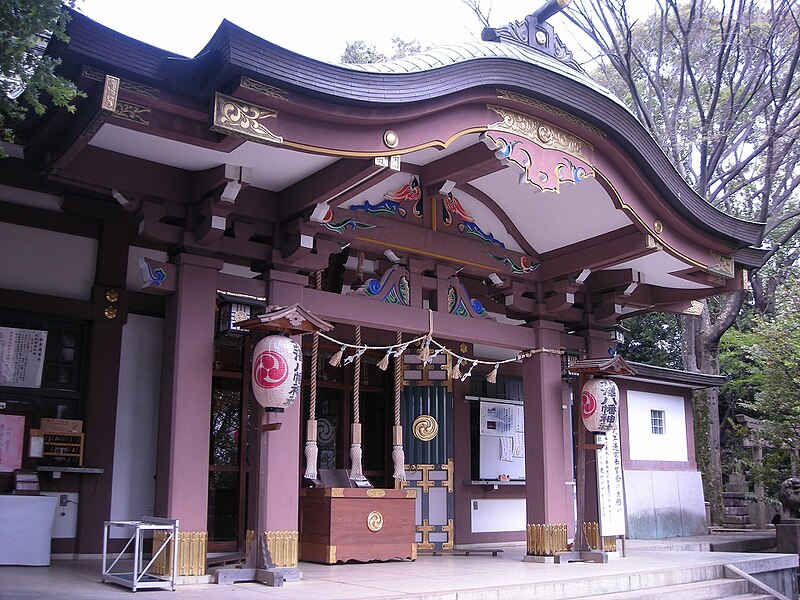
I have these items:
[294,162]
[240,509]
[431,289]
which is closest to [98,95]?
[294,162]

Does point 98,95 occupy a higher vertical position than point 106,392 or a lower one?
higher

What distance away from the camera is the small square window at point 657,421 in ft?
41.9

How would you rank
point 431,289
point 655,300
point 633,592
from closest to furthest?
point 633,592 → point 431,289 → point 655,300

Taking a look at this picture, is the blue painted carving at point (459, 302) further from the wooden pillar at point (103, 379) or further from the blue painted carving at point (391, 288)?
the wooden pillar at point (103, 379)

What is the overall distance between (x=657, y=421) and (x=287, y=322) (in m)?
8.56

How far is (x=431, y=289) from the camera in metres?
8.29

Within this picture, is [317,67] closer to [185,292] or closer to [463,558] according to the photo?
[185,292]

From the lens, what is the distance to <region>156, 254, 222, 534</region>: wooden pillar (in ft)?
20.3

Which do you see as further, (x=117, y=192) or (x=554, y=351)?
(x=554, y=351)

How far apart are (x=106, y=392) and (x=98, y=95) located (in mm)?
3493

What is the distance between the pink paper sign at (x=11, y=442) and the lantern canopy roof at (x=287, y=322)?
2440mm

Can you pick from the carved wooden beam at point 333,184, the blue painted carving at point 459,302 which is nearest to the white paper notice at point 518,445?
the blue painted carving at point 459,302

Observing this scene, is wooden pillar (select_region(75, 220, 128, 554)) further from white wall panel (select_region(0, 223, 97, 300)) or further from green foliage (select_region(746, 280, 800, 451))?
green foliage (select_region(746, 280, 800, 451))

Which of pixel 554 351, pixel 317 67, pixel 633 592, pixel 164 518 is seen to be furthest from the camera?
pixel 554 351
